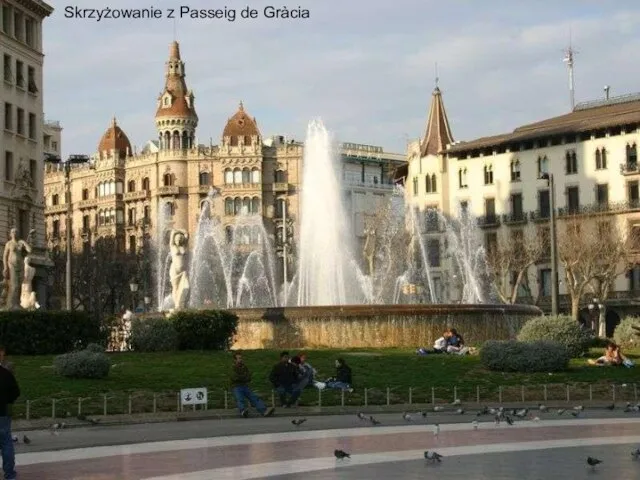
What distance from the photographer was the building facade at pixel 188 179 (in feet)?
436

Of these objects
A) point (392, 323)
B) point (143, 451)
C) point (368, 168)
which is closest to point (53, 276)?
point (368, 168)

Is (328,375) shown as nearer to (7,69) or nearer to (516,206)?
(7,69)

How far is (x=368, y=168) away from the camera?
14175 cm

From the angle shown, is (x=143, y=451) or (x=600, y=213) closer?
(x=143, y=451)

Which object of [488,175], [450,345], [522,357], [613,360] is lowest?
[613,360]

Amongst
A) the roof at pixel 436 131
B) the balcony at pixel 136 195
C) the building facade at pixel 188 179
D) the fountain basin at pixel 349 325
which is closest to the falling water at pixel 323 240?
the fountain basin at pixel 349 325

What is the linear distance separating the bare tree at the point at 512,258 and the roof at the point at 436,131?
13.2 meters

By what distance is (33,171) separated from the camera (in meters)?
79.8

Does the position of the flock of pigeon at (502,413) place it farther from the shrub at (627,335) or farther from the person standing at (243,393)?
the shrub at (627,335)

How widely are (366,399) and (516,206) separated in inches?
2829

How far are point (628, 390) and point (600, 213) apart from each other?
61551mm

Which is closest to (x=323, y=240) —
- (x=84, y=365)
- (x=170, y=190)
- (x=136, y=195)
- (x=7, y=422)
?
(x=84, y=365)

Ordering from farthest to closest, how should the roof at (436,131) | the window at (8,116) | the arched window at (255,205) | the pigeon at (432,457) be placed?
the arched window at (255,205) → the roof at (436,131) → the window at (8,116) → the pigeon at (432,457)

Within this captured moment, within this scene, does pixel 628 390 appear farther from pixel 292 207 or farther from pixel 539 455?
pixel 292 207
